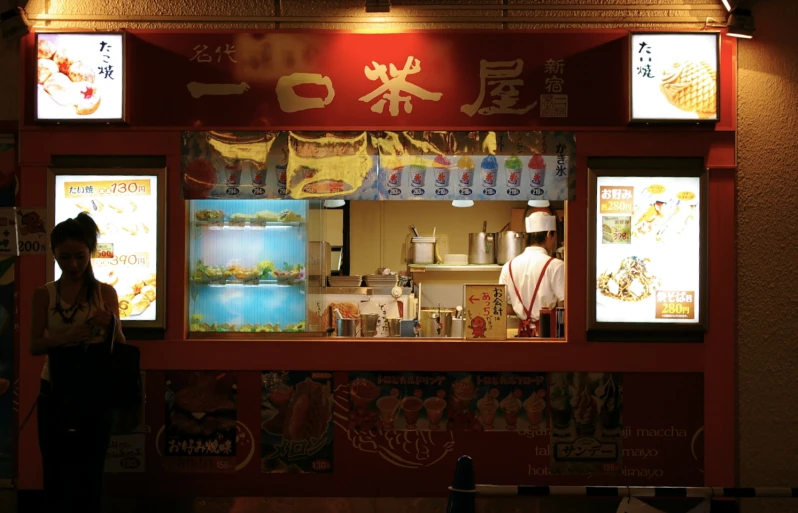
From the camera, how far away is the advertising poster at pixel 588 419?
6.38m

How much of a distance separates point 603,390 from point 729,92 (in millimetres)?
2895

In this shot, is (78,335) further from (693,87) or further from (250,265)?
(693,87)

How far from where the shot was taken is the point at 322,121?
643cm

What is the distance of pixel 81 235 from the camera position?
4.98 metres

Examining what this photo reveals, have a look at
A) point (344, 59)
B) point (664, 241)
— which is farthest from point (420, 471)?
point (344, 59)

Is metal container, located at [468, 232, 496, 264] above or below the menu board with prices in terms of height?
above

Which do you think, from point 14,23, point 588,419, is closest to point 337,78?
point 14,23

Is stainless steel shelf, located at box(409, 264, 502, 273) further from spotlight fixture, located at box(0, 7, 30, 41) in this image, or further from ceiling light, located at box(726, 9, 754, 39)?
spotlight fixture, located at box(0, 7, 30, 41)

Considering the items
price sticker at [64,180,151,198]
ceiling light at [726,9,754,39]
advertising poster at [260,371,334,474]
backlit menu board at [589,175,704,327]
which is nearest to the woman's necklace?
A: price sticker at [64,180,151,198]

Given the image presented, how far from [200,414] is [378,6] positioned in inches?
157

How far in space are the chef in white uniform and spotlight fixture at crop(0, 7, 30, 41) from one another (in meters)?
5.57

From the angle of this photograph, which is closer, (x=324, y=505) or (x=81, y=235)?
(x=81, y=235)

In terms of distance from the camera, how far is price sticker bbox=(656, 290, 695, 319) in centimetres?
638

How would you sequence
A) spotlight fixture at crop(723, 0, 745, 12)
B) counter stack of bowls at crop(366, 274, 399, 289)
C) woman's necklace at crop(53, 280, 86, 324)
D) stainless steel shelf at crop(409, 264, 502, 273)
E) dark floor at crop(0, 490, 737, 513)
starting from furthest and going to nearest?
stainless steel shelf at crop(409, 264, 502, 273)
counter stack of bowls at crop(366, 274, 399, 289)
dark floor at crop(0, 490, 737, 513)
spotlight fixture at crop(723, 0, 745, 12)
woman's necklace at crop(53, 280, 86, 324)
